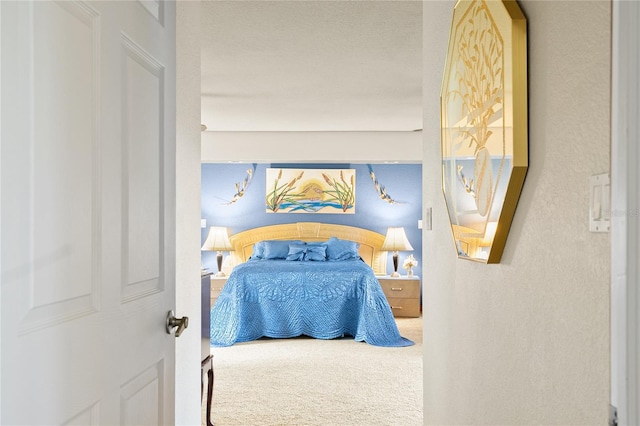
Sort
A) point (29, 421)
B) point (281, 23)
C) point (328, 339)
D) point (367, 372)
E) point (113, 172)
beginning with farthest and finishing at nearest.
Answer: point (328, 339)
point (367, 372)
point (281, 23)
point (113, 172)
point (29, 421)

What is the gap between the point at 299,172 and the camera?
8.45 metres

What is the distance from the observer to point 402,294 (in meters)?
7.76

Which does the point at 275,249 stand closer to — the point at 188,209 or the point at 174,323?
the point at 188,209

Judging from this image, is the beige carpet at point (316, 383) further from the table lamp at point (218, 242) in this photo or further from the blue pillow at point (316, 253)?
the table lamp at point (218, 242)

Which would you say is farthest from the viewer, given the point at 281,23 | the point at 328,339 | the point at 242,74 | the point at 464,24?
the point at 328,339

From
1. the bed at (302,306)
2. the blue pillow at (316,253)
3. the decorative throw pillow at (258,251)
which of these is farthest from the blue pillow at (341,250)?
the bed at (302,306)

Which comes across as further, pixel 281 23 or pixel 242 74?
pixel 242 74

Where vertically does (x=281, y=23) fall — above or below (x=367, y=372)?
above

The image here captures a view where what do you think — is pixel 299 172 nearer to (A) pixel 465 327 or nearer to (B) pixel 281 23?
(B) pixel 281 23

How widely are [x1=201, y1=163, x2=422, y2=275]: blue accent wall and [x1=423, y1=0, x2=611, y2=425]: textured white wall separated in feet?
20.9

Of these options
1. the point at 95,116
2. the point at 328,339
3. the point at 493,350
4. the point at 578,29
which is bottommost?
the point at 328,339

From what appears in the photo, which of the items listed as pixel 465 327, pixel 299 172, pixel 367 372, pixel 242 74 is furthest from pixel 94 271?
pixel 299 172

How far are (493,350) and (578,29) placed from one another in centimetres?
89

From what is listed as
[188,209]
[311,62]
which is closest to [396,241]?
[311,62]
